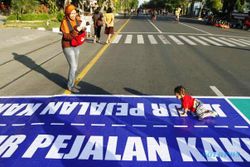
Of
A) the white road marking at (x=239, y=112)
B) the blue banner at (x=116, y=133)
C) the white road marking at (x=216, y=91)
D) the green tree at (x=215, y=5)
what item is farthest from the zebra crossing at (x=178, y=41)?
the green tree at (x=215, y=5)

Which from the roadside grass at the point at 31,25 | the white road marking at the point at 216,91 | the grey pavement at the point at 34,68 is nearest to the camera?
the white road marking at the point at 216,91

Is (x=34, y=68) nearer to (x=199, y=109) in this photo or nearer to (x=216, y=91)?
(x=216, y=91)

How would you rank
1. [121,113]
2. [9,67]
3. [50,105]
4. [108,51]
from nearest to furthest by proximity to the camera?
[121,113] < [50,105] < [9,67] < [108,51]

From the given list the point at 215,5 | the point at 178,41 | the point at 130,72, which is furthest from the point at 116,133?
the point at 215,5

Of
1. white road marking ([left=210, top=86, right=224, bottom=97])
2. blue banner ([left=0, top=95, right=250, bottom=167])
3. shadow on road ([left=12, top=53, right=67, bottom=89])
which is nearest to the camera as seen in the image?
blue banner ([left=0, top=95, right=250, bottom=167])

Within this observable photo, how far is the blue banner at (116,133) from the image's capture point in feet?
16.7

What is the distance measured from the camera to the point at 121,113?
705 cm

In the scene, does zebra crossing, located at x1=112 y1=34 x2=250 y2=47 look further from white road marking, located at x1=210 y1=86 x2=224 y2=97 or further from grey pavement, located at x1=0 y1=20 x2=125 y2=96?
white road marking, located at x1=210 y1=86 x2=224 y2=97

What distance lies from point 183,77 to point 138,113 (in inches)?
150

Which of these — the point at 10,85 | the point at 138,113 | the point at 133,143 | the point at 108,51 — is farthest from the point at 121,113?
the point at 108,51

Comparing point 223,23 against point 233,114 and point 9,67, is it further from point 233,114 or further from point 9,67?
point 233,114

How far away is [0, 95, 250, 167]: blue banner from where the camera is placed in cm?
508

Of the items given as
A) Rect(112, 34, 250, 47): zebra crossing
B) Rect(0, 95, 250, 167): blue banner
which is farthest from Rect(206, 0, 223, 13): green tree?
Rect(0, 95, 250, 167): blue banner

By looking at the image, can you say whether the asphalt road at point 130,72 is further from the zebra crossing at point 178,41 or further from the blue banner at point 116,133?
the zebra crossing at point 178,41
